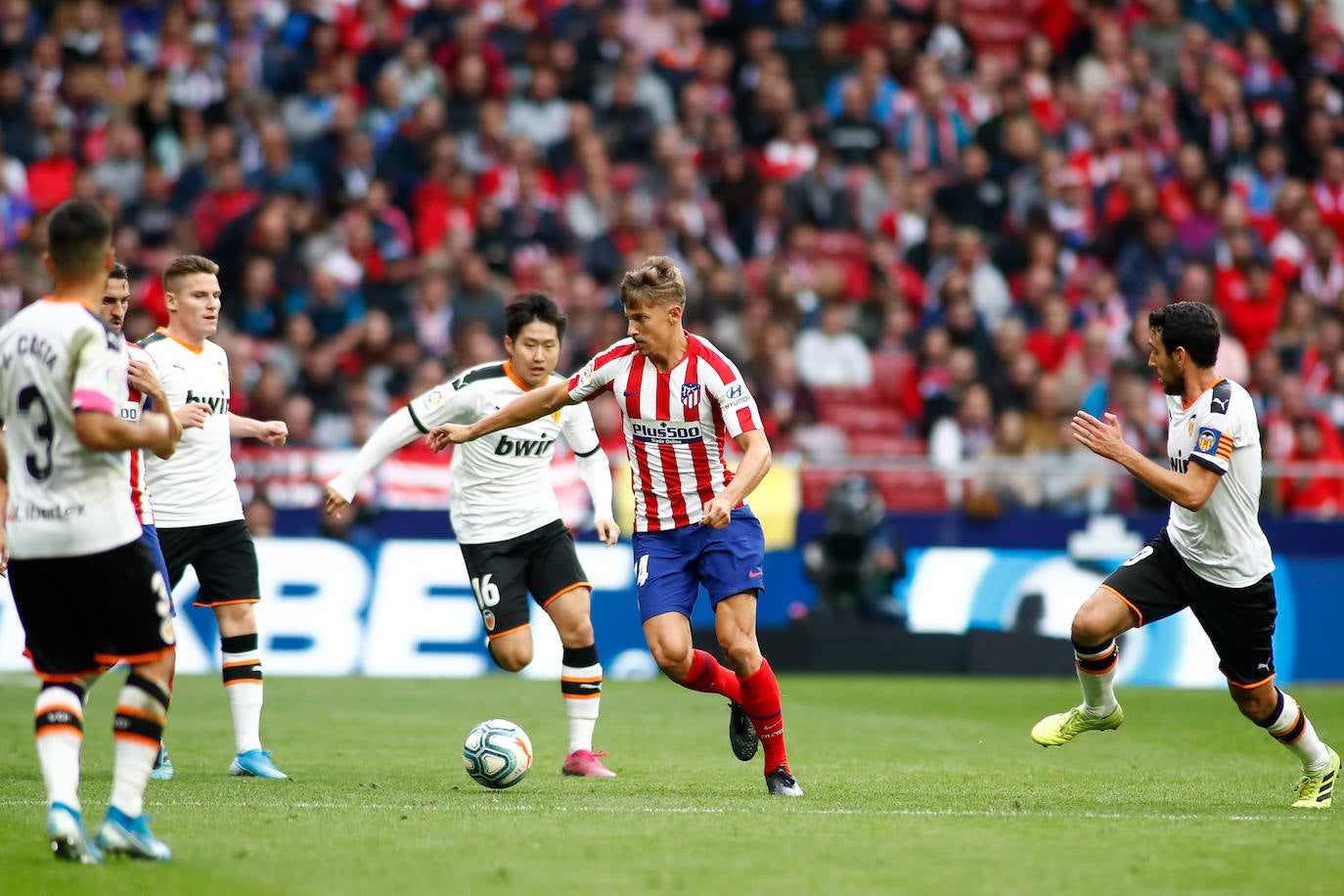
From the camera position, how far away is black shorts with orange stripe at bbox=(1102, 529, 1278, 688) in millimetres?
7992

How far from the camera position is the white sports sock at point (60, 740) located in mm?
5973

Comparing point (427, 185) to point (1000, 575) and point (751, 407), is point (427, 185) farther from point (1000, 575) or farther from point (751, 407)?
point (751, 407)

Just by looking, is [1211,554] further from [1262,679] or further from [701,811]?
[701,811]

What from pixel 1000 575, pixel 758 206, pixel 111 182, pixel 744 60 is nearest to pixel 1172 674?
pixel 1000 575

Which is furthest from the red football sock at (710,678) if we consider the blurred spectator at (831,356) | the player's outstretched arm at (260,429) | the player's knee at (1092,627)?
the blurred spectator at (831,356)

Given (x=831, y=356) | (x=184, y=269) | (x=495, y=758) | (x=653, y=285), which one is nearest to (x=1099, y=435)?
(x=653, y=285)

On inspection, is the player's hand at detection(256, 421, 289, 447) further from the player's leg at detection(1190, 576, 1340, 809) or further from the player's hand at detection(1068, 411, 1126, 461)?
the player's leg at detection(1190, 576, 1340, 809)

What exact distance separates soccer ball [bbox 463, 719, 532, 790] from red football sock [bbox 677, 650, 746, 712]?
3.02 feet

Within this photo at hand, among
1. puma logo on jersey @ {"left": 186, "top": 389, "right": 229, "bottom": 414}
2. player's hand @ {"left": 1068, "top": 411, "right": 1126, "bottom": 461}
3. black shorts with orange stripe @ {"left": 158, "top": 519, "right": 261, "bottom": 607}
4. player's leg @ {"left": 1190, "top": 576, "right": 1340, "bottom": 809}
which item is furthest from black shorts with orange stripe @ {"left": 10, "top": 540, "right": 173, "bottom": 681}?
player's leg @ {"left": 1190, "top": 576, "right": 1340, "bottom": 809}

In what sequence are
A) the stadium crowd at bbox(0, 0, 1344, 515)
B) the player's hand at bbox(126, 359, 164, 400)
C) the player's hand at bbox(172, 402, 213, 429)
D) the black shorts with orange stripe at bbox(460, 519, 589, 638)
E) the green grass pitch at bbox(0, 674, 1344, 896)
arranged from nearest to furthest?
the green grass pitch at bbox(0, 674, 1344, 896) < the player's hand at bbox(126, 359, 164, 400) < the player's hand at bbox(172, 402, 213, 429) < the black shorts with orange stripe at bbox(460, 519, 589, 638) < the stadium crowd at bbox(0, 0, 1344, 515)

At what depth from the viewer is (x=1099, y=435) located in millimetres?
7590

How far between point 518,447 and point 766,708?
8.86ft

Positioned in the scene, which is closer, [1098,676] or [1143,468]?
[1143,468]

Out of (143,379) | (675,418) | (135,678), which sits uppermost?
(143,379)
